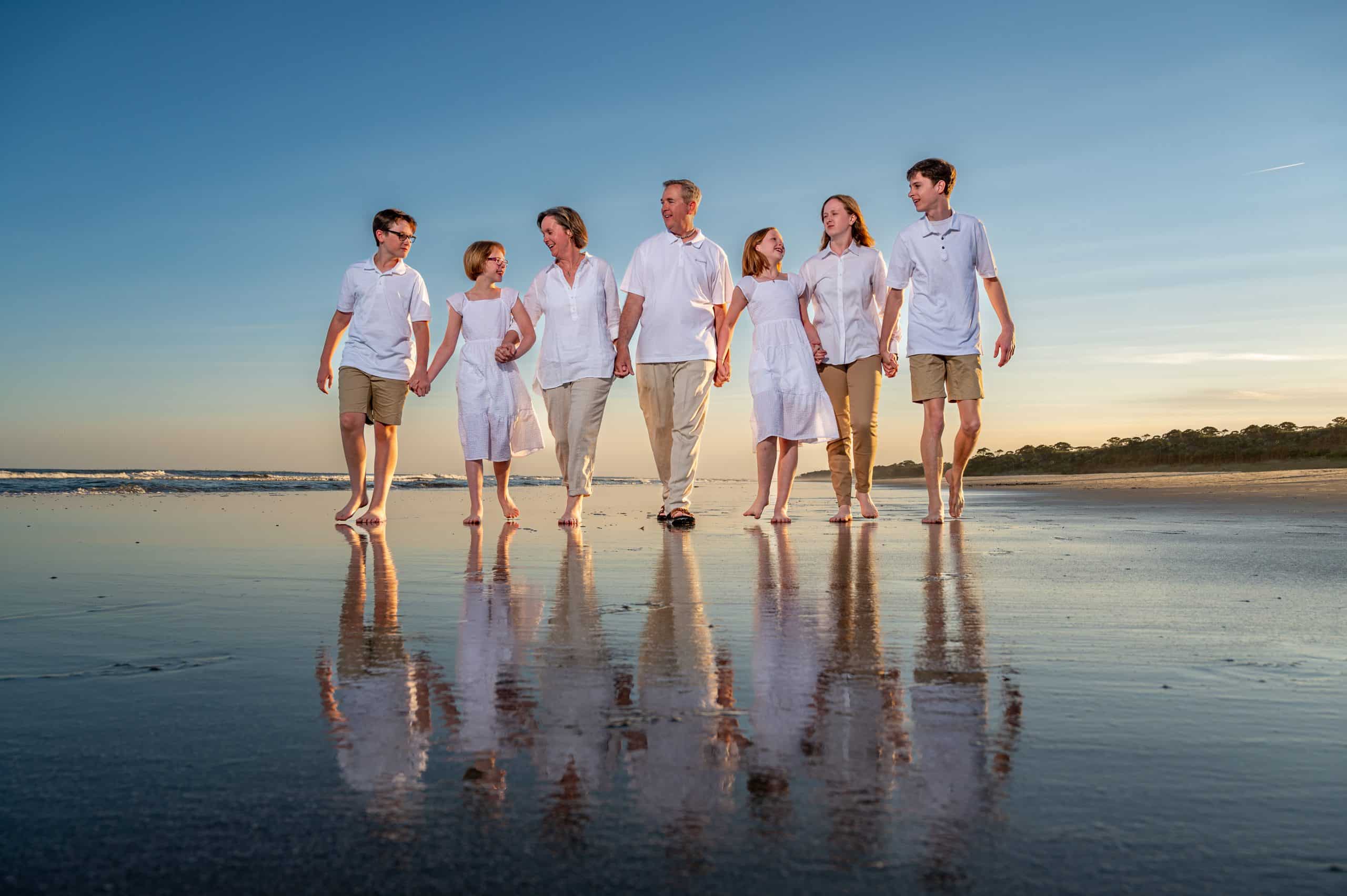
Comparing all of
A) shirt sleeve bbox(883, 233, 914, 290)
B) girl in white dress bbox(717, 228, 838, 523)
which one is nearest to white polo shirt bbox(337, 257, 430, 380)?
girl in white dress bbox(717, 228, 838, 523)

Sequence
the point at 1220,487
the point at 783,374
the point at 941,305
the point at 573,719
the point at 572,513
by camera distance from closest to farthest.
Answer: the point at 573,719 → the point at 572,513 → the point at 941,305 → the point at 783,374 → the point at 1220,487

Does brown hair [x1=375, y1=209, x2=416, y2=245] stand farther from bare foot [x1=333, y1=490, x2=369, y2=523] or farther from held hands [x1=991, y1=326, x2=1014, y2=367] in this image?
held hands [x1=991, y1=326, x2=1014, y2=367]

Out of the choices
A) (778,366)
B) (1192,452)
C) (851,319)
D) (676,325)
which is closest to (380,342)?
(676,325)

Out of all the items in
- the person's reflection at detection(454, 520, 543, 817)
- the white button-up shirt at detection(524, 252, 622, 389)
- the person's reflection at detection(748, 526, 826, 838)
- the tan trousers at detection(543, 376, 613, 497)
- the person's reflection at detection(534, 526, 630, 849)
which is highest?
the white button-up shirt at detection(524, 252, 622, 389)

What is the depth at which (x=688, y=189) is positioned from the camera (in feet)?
24.4

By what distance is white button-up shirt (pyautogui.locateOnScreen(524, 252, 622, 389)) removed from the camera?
7465mm

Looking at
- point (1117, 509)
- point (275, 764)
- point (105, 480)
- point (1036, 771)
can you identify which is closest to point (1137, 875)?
point (1036, 771)

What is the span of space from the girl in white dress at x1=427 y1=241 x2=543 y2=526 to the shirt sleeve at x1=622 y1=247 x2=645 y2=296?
103cm

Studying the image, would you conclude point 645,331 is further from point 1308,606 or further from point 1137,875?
point 1137,875

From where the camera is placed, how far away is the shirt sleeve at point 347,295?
26.9ft

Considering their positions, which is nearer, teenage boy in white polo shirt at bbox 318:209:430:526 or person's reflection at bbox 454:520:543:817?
person's reflection at bbox 454:520:543:817

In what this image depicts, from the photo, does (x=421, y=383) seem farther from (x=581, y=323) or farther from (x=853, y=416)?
(x=853, y=416)

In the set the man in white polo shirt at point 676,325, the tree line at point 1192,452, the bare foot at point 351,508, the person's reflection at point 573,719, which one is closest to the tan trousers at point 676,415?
the man in white polo shirt at point 676,325

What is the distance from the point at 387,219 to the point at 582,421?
242 cm
